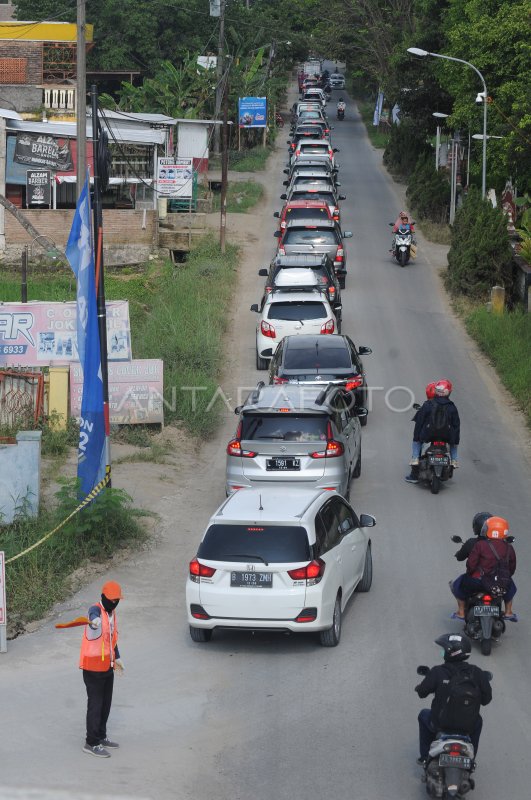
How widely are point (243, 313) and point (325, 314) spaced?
7453 mm

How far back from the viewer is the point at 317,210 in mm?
36844

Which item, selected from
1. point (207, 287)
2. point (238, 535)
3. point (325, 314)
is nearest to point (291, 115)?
point (207, 287)

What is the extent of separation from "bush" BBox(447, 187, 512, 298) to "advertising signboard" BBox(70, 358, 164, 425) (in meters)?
13.5

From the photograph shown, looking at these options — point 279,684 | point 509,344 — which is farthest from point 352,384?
point 279,684

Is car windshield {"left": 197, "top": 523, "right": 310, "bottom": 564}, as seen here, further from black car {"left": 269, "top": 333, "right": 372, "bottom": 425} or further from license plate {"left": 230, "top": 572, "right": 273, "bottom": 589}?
black car {"left": 269, "top": 333, "right": 372, "bottom": 425}

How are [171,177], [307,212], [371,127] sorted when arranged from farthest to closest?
[371,127] < [171,177] < [307,212]

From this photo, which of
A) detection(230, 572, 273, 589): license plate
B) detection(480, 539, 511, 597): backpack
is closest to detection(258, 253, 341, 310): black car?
detection(480, 539, 511, 597): backpack

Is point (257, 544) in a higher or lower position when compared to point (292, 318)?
higher

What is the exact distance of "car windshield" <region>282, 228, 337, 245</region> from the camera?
33.4m

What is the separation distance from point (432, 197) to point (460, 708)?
38.2 metres

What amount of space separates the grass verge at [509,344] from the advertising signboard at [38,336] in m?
8.15

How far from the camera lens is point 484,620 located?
12180 millimetres

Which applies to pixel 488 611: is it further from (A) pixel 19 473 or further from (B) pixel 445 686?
(A) pixel 19 473

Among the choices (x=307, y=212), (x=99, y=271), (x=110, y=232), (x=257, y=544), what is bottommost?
(x=110, y=232)
